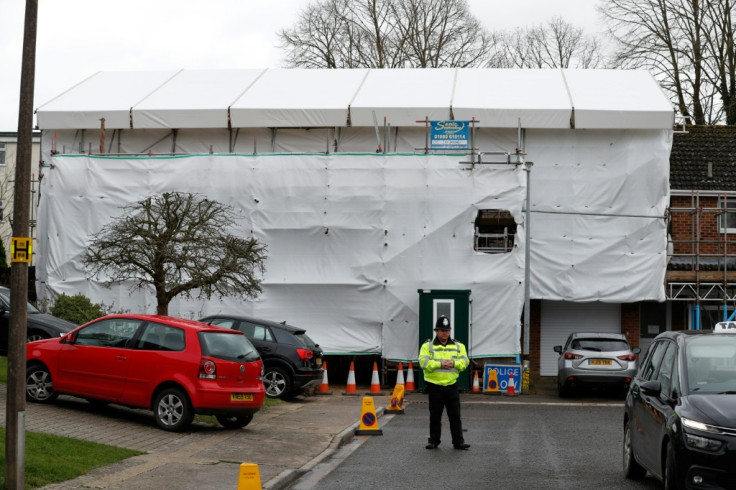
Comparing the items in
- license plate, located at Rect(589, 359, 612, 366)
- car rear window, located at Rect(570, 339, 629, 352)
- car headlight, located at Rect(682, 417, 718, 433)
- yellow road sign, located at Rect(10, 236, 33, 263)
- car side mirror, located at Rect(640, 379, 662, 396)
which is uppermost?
yellow road sign, located at Rect(10, 236, 33, 263)

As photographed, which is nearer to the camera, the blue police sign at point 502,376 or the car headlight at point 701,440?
the car headlight at point 701,440

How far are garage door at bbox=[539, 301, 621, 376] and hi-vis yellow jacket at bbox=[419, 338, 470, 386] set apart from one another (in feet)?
55.0

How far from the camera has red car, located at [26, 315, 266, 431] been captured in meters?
14.0

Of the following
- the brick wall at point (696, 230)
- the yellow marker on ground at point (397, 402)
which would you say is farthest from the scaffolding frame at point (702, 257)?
the yellow marker on ground at point (397, 402)

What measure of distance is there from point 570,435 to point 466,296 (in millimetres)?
9994

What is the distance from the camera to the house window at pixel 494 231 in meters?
26.8

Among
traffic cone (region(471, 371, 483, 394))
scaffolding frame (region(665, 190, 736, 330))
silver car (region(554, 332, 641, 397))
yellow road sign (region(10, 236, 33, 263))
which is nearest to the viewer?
yellow road sign (region(10, 236, 33, 263))

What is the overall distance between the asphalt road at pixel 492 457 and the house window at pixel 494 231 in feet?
26.5

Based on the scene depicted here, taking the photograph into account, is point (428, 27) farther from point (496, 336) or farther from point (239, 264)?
point (239, 264)

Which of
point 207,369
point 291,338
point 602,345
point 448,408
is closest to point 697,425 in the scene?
point 448,408

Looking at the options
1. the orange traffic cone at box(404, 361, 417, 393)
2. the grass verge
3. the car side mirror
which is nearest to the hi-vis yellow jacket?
the grass verge

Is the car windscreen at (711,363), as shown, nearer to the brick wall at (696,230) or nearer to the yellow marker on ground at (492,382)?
the yellow marker on ground at (492,382)

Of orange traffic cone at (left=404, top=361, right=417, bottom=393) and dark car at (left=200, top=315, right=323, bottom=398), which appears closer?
dark car at (left=200, top=315, right=323, bottom=398)

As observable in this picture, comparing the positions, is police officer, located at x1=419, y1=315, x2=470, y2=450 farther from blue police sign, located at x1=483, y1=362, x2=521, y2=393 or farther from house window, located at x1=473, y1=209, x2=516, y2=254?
house window, located at x1=473, y1=209, x2=516, y2=254
